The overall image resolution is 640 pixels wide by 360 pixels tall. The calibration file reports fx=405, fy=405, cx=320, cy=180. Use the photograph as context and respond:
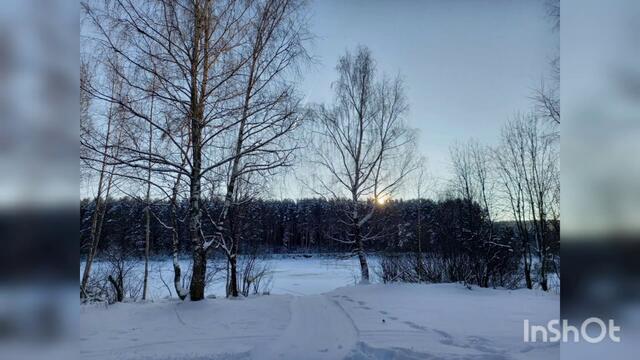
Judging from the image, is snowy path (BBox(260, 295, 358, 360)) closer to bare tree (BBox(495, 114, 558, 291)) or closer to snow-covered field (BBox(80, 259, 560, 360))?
snow-covered field (BBox(80, 259, 560, 360))

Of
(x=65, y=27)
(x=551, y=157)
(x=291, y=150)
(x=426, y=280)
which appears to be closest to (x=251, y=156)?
(x=291, y=150)

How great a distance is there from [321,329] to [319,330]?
4 cm

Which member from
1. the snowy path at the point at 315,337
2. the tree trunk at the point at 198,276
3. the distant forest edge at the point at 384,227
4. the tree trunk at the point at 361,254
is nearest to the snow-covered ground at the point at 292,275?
the tree trunk at the point at 361,254

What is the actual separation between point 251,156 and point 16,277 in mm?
3971

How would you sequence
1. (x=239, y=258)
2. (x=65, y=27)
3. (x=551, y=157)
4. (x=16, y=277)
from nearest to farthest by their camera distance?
1. (x=16, y=277)
2. (x=65, y=27)
3. (x=551, y=157)
4. (x=239, y=258)

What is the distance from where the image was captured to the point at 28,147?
1.32m

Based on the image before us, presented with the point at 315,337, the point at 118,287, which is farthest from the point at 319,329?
the point at 118,287

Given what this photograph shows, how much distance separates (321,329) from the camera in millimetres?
3586

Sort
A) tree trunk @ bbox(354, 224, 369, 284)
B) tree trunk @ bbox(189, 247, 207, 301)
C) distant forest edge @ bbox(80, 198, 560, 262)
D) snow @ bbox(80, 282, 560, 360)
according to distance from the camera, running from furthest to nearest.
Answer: tree trunk @ bbox(354, 224, 369, 284), distant forest edge @ bbox(80, 198, 560, 262), tree trunk @ bbox(189, 247, 207, 301), snow @ bbox(80, 282, 560, 360)

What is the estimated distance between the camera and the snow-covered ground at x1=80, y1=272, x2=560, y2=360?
2.82m

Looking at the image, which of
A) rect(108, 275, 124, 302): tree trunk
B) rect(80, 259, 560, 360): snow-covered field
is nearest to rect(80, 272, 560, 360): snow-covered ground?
rect(80, 259, 560, 360): snow-covered field

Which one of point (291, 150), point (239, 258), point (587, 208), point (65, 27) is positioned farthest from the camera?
point (239, 258)

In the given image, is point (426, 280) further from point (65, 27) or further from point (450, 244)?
point (65, 27)

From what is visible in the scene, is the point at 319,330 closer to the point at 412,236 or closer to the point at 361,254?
the point at 361,254
